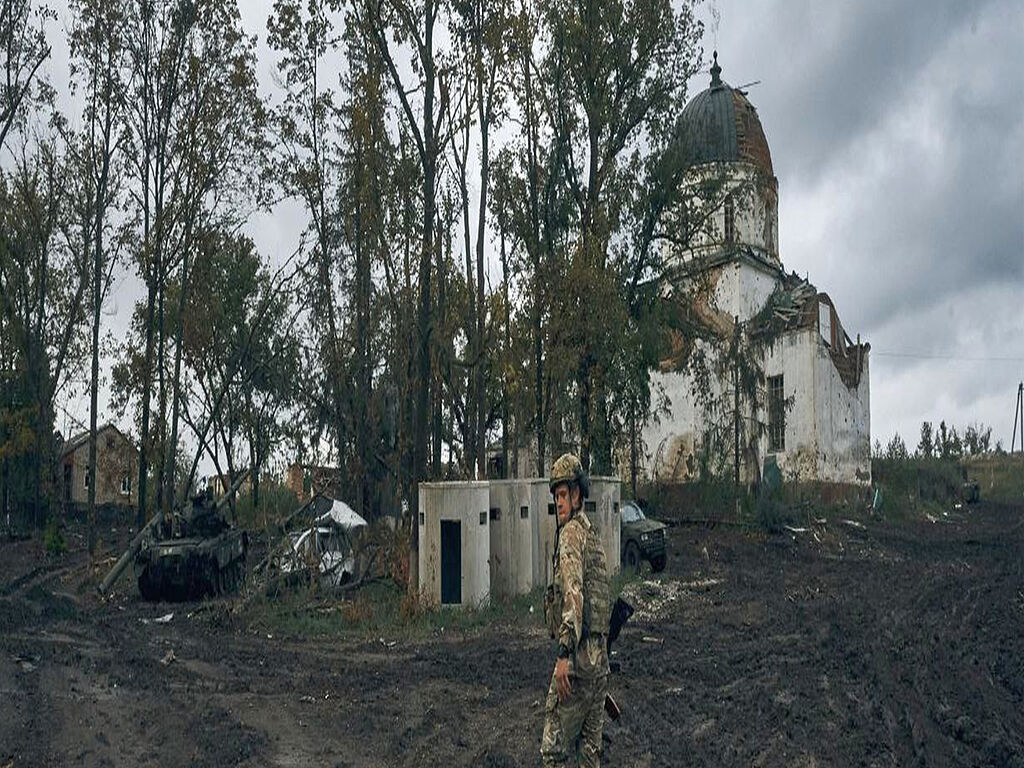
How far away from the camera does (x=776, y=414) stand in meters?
48.0

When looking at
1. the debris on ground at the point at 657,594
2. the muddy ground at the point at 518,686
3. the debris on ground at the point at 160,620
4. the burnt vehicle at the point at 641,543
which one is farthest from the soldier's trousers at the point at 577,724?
the burnt vehicle at the point at 641,543

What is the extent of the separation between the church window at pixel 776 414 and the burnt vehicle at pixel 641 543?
22.9 metres

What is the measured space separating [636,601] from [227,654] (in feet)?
24.7

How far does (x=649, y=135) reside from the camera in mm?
31844

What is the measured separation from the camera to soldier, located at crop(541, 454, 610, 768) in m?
7.06

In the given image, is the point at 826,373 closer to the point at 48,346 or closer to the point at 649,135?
the point at 649,135

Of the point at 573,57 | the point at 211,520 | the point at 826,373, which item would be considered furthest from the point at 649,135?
the point at 826,373

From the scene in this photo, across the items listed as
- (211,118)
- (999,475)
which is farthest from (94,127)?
(999,475)

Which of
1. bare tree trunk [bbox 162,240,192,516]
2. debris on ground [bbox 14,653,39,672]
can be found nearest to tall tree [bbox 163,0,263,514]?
bare tree trunk [bbox 162,240,192,516]

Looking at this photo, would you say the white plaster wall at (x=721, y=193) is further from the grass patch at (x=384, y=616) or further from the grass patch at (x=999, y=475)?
the grass patch at (x=999, y=475)

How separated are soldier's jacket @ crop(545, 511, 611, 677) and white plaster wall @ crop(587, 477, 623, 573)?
13458 mm

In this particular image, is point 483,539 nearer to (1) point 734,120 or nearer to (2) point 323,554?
(2) point 323,554

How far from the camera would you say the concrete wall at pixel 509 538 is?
1864 cm

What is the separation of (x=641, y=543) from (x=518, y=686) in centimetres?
1299
